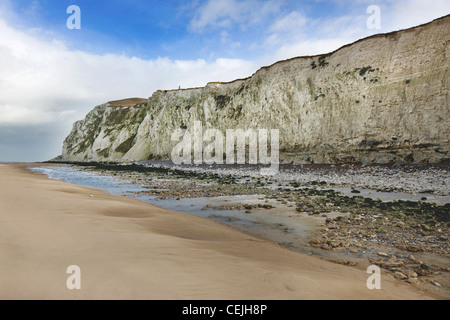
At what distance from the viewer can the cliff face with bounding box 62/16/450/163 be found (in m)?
20.0

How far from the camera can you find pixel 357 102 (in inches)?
977

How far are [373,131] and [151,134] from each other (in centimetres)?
4612

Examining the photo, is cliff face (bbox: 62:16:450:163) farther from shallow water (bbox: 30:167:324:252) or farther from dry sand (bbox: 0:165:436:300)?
dry sand (bbox: 0:165:436:300)

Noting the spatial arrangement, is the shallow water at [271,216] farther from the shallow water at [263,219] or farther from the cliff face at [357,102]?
the cliff face at [357,102]

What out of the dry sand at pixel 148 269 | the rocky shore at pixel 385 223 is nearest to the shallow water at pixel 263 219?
the rocky shore at pixel 385 223

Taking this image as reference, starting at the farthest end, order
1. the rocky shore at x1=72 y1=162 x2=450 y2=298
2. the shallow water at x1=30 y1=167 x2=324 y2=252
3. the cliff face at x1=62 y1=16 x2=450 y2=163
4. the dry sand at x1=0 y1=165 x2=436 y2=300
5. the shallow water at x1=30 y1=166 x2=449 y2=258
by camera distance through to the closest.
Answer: the cliff face at x1=62 y1=16 x2=450 y2=163, the shallow water at x1=30 y1=167 x2=324 y2=252, the shallow water at x1=30 y1=166 x2=449 y2=258, the rocky shore at x1=72 y1=162 x2=450 y2=298, the dry sand at x1=0 y1=165 x2=436 y2=300

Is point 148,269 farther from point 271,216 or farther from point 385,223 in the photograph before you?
point 385,223

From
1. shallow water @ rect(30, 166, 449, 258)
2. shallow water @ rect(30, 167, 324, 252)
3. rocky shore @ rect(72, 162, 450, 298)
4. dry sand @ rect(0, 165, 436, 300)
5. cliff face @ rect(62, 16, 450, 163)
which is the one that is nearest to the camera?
dry sand @ rect(0, 165, 436, 300)

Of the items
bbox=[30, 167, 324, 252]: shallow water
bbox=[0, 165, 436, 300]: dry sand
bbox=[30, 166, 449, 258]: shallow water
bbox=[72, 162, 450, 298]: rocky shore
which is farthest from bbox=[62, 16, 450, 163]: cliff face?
bbox=[0, 165, 436, 300]: dry sand

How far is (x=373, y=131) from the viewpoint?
22.8 meters

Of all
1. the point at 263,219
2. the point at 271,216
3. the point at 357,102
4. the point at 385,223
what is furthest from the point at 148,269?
the point at 357,102

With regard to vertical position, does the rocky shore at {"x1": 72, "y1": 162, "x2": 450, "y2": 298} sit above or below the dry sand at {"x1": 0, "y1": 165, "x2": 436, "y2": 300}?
below

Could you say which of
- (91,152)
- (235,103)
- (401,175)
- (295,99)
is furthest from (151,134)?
(401,175)
